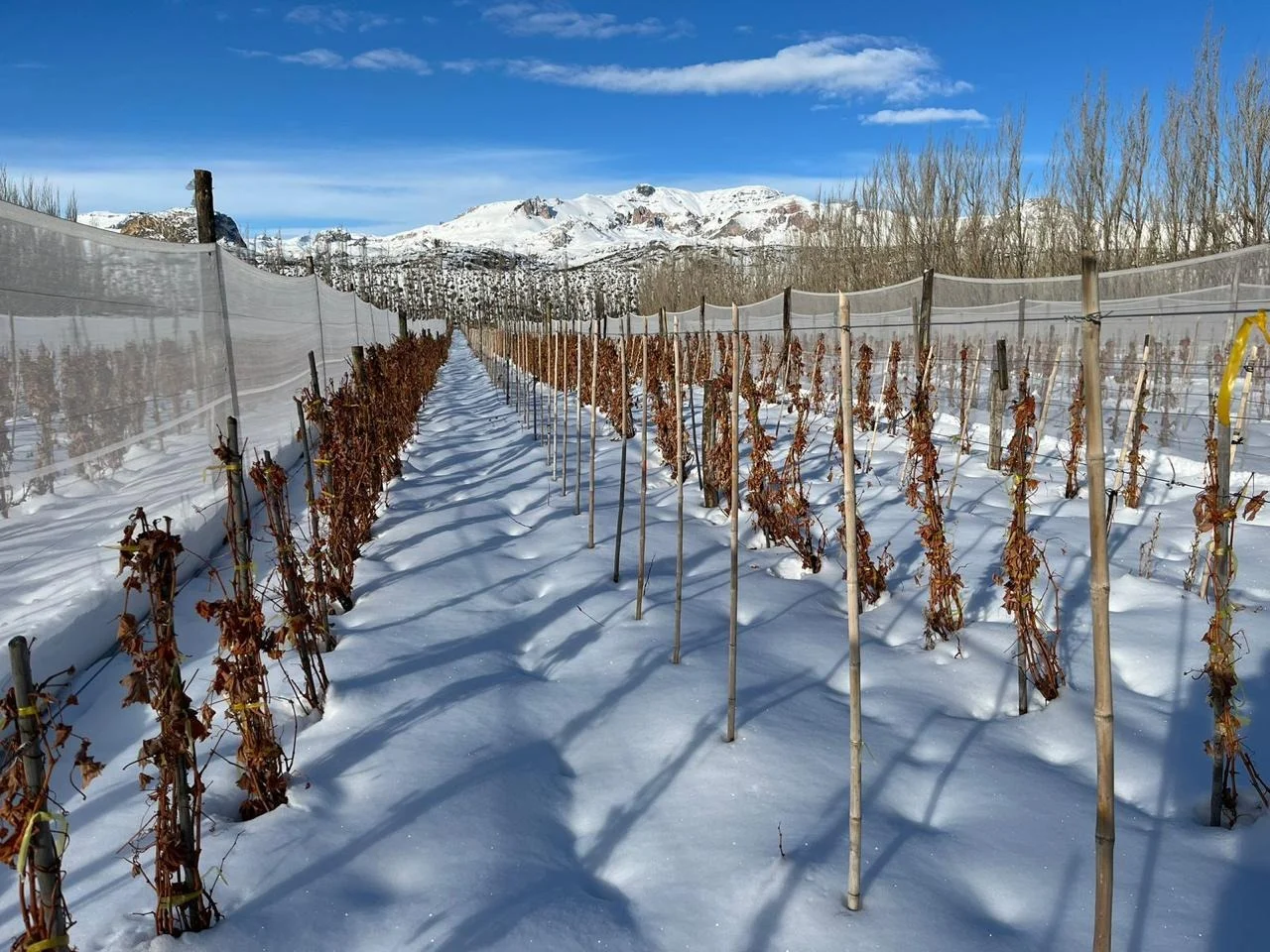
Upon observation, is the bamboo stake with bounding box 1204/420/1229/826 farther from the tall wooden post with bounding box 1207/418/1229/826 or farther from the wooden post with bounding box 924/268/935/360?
the wooden post with bounding box 924/268/935/360

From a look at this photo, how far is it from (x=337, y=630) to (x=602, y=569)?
152cm

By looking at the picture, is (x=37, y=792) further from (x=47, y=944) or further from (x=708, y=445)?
(x=708, y=445)

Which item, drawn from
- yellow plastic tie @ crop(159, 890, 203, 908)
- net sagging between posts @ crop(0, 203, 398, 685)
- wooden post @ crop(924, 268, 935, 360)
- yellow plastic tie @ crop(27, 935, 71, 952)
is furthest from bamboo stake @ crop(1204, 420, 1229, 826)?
wooden post @ crop(924, 268, 935, 360)

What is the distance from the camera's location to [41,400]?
318 centimetres

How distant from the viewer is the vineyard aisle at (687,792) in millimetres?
1940

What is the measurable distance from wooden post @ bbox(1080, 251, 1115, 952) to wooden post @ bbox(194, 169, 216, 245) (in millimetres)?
6500

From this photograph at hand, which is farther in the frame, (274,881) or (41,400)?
(41,400)

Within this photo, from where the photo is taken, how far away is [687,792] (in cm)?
249

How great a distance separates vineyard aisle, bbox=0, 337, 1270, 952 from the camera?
1.94m

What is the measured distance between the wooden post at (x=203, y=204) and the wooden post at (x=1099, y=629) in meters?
6.50

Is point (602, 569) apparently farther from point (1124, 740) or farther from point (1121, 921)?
point (1121, 921)

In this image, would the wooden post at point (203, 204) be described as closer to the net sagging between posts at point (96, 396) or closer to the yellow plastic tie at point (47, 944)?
the net sagging between posts at point (96, 396)

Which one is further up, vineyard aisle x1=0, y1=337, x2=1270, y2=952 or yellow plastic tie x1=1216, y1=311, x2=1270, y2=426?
yellow plastic tie x1=1216, y1=311, x2=1270, y2=426

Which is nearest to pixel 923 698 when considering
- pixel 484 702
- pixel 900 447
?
pixel 484 702
